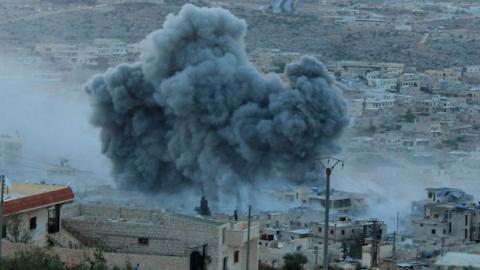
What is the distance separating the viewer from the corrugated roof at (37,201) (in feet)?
58.5

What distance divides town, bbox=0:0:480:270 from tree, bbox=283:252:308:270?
11cm

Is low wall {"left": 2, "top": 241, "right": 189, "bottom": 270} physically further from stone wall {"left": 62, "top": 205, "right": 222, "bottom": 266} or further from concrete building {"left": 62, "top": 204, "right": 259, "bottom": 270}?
stone wall {"left": 62, "top": 205, "right": 222, "bottom": 266}

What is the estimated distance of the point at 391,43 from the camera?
320ft

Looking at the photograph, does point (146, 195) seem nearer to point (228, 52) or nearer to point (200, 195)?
point (200, 195)

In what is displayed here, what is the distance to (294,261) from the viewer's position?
23.0 m

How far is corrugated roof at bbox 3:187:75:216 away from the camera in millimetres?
17828

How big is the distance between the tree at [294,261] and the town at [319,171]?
0.36 feet

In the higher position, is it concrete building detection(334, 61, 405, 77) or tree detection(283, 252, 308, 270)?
concrete building detection(334, 61, 405, 77)

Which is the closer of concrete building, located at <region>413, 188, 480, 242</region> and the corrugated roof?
the corrugated roof

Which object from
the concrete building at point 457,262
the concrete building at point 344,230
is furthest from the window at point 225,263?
the concrete building at point 344,230

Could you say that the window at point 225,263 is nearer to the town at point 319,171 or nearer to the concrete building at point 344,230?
the town at point 319,171

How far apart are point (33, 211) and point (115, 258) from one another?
1.19 metres

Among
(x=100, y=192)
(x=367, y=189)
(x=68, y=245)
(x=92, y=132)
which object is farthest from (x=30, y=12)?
(x=68, y=245)

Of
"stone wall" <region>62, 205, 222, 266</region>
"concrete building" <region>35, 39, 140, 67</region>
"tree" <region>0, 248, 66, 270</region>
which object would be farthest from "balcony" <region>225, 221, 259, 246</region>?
"concrete building" <region>35, 39, 140, 67</region>
